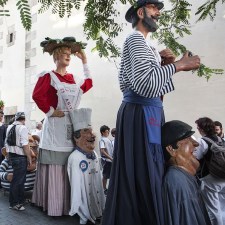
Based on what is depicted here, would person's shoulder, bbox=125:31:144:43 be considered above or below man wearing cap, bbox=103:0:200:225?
above

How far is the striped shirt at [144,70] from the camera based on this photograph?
1781mm

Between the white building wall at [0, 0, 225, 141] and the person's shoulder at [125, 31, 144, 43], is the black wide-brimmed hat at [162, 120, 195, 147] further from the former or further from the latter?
the white building wall at [0, 0, 225, 141]

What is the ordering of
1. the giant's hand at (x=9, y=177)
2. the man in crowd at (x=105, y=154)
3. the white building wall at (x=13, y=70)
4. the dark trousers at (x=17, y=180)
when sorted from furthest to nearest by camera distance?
the white building wall at (x=13, y=70), the man in crowd at (x=105, y=154), the giant's hand at (x=9, y=177), the dark trousers at (x=17, y=180)

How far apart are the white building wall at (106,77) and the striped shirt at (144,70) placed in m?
0.87

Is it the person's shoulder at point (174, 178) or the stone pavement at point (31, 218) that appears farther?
the stone pavement at point (31, 218)

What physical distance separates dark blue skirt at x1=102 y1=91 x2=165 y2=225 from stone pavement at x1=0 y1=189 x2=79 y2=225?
154cm

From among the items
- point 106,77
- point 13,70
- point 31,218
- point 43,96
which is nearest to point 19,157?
point 31,218

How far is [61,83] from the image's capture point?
3.51m

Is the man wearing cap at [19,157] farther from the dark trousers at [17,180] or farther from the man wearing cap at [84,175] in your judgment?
the man wearing cap at [84,175]

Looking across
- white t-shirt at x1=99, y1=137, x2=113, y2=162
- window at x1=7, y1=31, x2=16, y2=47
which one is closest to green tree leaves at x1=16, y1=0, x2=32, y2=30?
white t-shirt at x1=99, y1=137, x2=113, y2=162

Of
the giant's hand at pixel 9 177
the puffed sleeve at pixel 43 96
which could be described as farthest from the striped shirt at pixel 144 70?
the giant's hand at pixel 9 177

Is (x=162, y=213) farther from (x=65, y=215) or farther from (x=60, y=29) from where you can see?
(x=60, y=29)

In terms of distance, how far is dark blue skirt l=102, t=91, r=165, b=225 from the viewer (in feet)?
5.95

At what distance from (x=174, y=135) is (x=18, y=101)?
10.7m
